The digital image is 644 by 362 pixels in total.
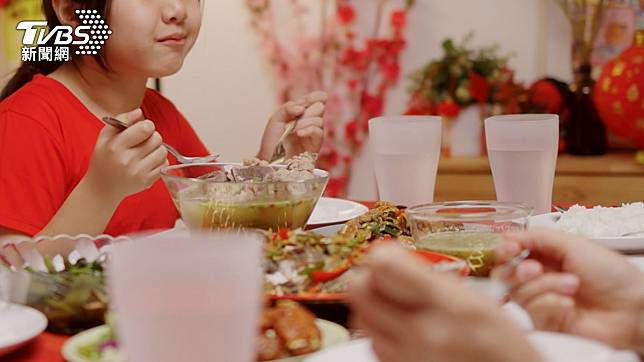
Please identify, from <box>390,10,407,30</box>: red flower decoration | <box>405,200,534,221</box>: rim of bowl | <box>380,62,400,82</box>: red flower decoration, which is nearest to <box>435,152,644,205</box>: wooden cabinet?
<box>380,62,400,82</box>: red flower decoration

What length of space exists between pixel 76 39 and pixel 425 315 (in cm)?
157

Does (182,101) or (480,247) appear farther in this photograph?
(182,101)

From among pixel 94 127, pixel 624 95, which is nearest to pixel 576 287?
pixel 94 127

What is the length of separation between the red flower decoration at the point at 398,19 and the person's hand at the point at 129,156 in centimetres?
225

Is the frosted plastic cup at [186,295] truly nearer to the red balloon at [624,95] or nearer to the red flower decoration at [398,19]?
the red balloon at [624,95]

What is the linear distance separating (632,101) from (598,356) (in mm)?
2642

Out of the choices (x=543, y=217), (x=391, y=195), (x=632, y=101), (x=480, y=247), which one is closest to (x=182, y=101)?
(x=632, y=101)

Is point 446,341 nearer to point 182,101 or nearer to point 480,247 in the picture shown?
point 480,247

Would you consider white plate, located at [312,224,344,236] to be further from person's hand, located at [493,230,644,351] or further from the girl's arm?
person's hand, located at [493,230,644,351]

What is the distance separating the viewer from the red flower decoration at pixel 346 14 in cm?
364

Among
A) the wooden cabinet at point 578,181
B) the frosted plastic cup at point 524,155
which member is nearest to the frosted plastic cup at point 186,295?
the frosted plastic cup at point 524,155

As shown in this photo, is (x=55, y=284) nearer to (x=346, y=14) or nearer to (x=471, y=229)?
(x=471, y=229)

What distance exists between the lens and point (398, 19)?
358cm

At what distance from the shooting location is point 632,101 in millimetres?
3115
